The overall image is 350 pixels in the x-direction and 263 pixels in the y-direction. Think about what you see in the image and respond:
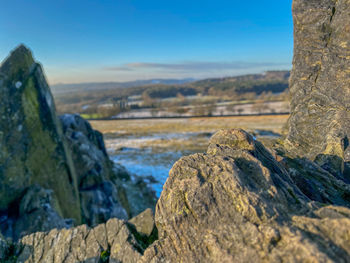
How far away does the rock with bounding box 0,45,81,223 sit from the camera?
13570 millimetres

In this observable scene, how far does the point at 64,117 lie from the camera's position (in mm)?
21375

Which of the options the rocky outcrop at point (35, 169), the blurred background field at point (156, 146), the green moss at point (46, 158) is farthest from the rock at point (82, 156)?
the blurred background field at point (156, 146)

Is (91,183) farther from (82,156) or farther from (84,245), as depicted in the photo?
(84,245)

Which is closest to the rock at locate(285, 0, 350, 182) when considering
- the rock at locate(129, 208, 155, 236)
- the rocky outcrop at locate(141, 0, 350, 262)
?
the rocky outcrop at locate(141, 0, 350, 262)

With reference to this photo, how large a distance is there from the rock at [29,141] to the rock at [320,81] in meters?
14.3

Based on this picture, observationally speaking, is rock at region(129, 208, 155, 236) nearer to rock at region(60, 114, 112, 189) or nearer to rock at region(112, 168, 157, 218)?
rock at region(60, 114, 112, 189)

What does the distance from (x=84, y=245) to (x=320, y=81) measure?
12332 mm

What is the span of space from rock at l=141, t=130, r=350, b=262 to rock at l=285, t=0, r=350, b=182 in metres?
5.54

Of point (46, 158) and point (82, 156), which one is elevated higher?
point (46, 158)

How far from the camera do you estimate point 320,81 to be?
1089 centimetres

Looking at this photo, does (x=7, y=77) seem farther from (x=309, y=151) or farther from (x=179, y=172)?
(x=309, y=151)

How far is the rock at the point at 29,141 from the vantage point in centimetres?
1357

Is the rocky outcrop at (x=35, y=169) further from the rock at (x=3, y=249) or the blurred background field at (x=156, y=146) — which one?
the blurred background field at (x=156, y=146)

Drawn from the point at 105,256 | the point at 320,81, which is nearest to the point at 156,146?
the point at 320,81
